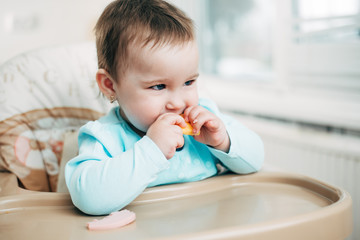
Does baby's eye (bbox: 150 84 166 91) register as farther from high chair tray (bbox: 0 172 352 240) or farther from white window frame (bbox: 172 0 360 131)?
white window frame (bbox: 172 0 360 131)

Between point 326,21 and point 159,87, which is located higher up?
point 326,21

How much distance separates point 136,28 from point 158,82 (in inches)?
5.0

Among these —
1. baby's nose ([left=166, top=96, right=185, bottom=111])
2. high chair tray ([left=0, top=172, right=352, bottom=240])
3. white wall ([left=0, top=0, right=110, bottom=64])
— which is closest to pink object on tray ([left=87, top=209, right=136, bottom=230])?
high chair tray ([left=0, top=172, right=352, bottom=240])

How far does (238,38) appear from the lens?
226 cm

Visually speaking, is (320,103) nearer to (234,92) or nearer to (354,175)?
(354,175)

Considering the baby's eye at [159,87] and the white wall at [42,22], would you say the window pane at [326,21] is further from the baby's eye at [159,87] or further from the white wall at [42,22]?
the white wall at [42,22]

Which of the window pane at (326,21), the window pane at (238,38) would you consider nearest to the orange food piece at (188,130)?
the window pane at (326,21)

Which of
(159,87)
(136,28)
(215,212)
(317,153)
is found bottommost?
(317,153)

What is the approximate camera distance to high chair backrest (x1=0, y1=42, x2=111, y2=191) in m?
1.10

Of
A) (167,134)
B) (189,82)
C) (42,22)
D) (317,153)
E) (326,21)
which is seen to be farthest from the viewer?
(42,22)

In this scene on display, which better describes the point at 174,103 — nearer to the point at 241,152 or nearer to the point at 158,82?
the point at 158,82

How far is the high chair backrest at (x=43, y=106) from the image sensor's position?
1101 millimetres

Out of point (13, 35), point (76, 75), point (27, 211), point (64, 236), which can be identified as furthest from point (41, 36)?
point (64, 236)

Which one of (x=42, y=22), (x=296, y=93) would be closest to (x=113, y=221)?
(x=296, y=93)
